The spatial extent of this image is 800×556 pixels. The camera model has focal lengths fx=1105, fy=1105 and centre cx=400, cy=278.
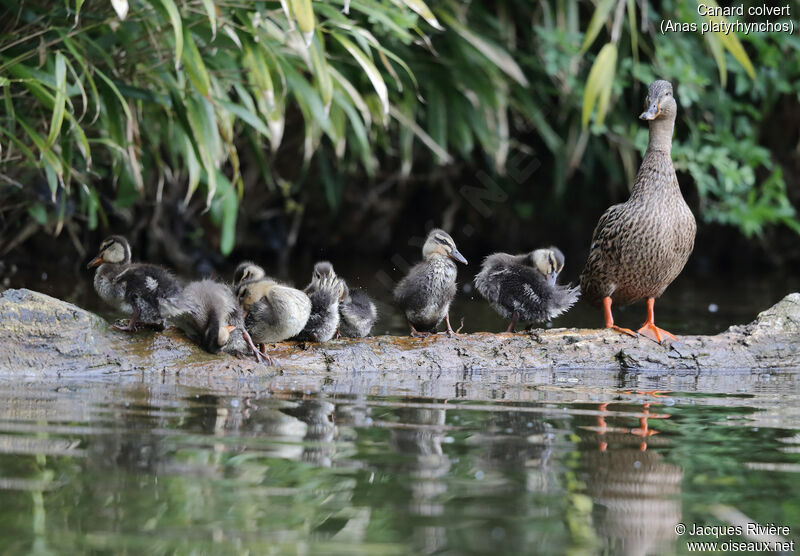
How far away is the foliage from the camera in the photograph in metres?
5.72

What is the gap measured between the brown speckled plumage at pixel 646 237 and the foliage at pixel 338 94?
0.48 meters

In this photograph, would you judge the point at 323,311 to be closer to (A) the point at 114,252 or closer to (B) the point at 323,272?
(B) the point at 323,272

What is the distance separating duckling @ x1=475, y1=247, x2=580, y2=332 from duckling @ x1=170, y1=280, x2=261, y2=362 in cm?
128

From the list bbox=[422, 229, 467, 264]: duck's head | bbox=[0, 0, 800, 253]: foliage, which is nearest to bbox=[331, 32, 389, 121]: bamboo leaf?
bbox=[0, 0, 800, 253]: foliage

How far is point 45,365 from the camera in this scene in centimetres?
436

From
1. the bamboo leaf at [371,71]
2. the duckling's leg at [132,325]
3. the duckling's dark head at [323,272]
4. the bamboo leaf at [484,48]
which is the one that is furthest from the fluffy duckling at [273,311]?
the bamboo leaf at [484,48]

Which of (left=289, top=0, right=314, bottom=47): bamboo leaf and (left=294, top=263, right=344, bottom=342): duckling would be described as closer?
(left=294, top=263, right=344, bottom=342): duckling

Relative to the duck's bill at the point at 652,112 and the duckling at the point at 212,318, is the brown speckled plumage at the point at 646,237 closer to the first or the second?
the duck's bill at the point at 652,112

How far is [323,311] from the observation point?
15.9 feet

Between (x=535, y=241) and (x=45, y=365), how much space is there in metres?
10.3

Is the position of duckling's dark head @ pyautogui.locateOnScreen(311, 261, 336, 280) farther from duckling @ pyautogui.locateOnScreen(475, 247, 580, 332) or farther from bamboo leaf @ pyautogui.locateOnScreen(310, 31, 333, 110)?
bamboo leaf @ pyautogui.locateOnScreen(310, 31, 333, 110)

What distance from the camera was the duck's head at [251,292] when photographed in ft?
15.6

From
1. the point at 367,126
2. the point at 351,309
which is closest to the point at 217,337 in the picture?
the point at 351,309

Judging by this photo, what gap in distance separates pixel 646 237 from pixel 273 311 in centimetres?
194
